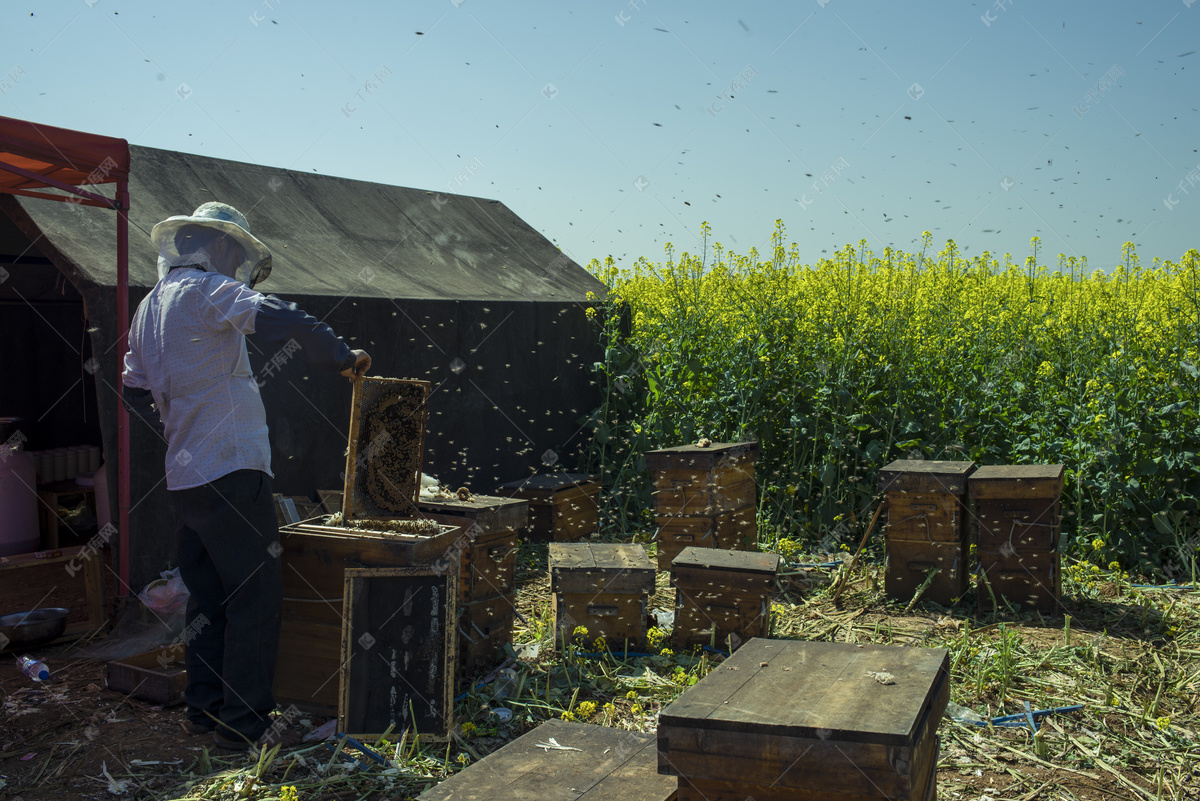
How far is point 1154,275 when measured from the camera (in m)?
8.62

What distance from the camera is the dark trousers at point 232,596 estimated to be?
391cm

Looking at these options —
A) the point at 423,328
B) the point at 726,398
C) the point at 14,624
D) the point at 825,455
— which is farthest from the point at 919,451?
the point at 14,624

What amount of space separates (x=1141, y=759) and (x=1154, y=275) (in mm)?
6235

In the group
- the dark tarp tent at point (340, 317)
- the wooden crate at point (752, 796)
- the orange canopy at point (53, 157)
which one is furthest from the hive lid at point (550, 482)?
the wooden crate at point (752, 796)

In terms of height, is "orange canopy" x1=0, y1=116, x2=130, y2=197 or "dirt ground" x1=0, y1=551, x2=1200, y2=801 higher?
"orange canopy" x1=0, y1=116, x2=130, y2=197

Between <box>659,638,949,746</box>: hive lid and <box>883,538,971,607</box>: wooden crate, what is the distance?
3.04 metres

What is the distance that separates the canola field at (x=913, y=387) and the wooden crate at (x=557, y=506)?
480 mm

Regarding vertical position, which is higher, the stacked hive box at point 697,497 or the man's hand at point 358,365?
the man's hand at point 358,365

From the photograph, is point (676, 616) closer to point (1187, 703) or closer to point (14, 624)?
point (1187, 703)

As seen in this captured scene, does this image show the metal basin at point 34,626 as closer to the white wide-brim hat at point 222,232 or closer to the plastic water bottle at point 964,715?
the white wide-brim hat at point 222,232

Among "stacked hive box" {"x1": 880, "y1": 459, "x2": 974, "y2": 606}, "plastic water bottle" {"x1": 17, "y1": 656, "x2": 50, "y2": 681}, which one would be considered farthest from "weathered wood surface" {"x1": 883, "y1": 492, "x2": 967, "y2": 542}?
"plastic water bottle" {"x1": 17, "y1": 656, "x2": 50, "y2": 681}

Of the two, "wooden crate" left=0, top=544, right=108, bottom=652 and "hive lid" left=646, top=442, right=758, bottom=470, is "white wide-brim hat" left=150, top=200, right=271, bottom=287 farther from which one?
"hive lid" left=646, top=442, right=758, bottom=470

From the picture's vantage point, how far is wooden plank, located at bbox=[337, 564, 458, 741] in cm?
404

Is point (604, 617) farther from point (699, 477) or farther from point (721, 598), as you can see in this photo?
point (699, 477)
